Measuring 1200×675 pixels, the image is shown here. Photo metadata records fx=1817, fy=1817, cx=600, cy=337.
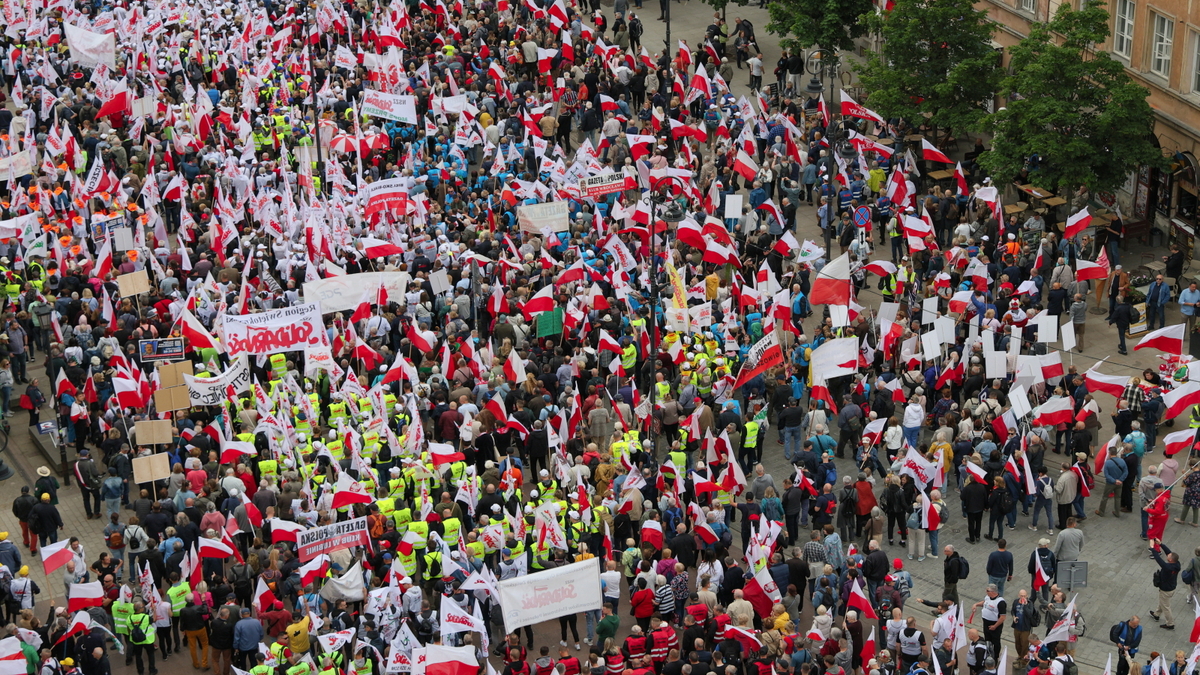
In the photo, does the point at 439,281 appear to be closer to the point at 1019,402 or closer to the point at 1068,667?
the point at 1019,402

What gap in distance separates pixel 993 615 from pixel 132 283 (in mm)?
19277

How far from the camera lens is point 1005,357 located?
33.8 meters

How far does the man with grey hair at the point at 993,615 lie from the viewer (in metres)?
27.4

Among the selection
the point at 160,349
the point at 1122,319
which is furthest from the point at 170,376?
the point at 1122,319

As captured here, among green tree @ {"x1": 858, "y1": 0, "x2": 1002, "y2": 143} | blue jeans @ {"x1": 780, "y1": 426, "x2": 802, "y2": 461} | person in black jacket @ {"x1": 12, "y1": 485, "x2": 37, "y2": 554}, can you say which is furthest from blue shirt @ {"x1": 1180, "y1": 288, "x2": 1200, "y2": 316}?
person in black jacket @ {"x1": 12, "y1": 485, "x2": 37, "y2": 554}

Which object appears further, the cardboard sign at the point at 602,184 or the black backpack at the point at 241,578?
the cardboard sign at the point at 602,184

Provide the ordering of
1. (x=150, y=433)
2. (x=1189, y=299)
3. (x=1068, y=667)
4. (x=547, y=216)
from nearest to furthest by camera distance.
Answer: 1. (x=1068, y=667)
2. (x=150, y=433)
3. (x=1189, y=299)
4. (x=547, y=216)

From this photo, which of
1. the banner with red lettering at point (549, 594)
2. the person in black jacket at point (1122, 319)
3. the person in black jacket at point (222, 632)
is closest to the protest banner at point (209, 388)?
the person in black jacket at point (222, 632)

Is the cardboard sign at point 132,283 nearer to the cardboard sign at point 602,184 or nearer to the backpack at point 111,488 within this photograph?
the backpack at point 111,488

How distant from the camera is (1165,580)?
28.0m

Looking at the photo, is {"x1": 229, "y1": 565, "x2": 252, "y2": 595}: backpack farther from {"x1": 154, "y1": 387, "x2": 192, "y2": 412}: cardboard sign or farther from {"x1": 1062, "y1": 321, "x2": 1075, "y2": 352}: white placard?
{"x1": 1062, "y1": 321, "x2": 1075, "y2": 352}: white placard

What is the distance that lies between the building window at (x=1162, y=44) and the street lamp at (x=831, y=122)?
7230 millimetres

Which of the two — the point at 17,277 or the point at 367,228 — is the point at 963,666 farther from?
the point at 17,277

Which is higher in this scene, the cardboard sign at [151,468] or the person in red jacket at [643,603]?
the cardboard sign at [151,468]
